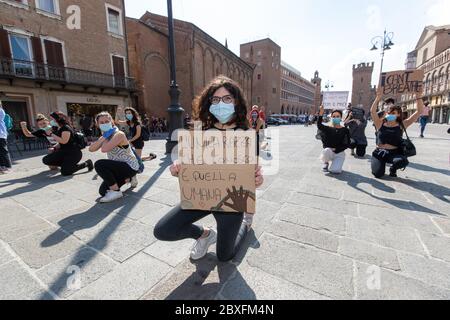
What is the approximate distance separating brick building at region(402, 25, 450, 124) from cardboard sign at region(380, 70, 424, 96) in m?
32.0

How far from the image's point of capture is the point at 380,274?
74.3 inches

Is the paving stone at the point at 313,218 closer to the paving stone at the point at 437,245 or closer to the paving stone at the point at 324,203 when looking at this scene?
the paving stone at the point at 324,203

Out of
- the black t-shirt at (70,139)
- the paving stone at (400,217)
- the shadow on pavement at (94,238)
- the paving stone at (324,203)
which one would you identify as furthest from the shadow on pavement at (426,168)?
the black t-shirt at (70,139)

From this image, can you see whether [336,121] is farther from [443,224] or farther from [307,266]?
[307,266]

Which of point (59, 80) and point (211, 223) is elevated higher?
point (59, 80)

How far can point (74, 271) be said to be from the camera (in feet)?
6.41

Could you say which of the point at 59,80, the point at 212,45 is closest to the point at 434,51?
the point at 212,45

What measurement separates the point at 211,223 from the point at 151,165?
400cm

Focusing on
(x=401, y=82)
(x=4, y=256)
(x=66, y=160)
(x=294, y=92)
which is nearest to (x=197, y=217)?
(x=4, y=256)

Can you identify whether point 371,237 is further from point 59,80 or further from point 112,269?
point 59,80

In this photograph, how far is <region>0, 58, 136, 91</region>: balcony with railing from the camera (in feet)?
41.4

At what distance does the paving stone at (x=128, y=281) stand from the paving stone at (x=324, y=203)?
88.9 inches

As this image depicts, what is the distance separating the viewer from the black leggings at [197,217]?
1.99m

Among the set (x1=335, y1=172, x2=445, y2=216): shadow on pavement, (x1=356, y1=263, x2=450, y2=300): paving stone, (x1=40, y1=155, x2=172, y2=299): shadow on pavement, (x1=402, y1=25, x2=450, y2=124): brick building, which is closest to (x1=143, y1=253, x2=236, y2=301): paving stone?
(x1=40, y1=155, x2=172, y2=299): shadow on pavement
